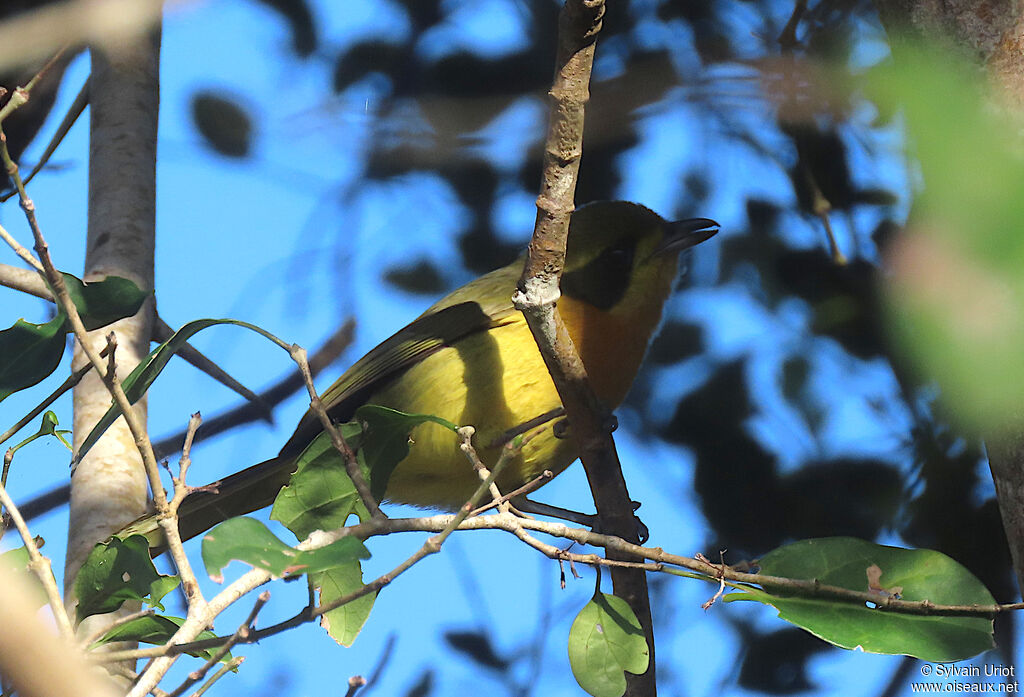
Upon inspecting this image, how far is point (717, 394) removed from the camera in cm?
436

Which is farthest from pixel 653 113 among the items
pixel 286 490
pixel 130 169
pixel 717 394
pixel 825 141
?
pixel 286 490

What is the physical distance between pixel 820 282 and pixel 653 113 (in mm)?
990

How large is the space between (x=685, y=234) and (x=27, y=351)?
2529mm

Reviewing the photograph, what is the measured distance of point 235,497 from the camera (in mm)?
3258

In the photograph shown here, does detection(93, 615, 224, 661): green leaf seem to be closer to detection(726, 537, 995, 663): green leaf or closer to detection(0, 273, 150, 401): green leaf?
detection(0, 273, 150, 401): green leaf

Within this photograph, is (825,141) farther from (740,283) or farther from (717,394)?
(717,394)

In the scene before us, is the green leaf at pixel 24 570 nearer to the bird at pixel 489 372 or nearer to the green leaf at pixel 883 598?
the bird at pixel 489 372

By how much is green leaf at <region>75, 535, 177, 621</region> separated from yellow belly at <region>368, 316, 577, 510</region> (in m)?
1.18

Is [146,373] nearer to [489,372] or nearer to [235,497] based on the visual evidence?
[235,497]

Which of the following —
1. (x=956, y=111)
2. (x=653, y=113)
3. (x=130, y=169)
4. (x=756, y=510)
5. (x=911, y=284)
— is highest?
(x=130, y=169)

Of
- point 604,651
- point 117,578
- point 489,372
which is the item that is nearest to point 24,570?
point 117,578

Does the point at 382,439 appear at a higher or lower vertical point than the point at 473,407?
higher

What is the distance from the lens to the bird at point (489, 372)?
3186 mm

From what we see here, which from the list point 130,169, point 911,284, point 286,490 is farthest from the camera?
point 130,169
